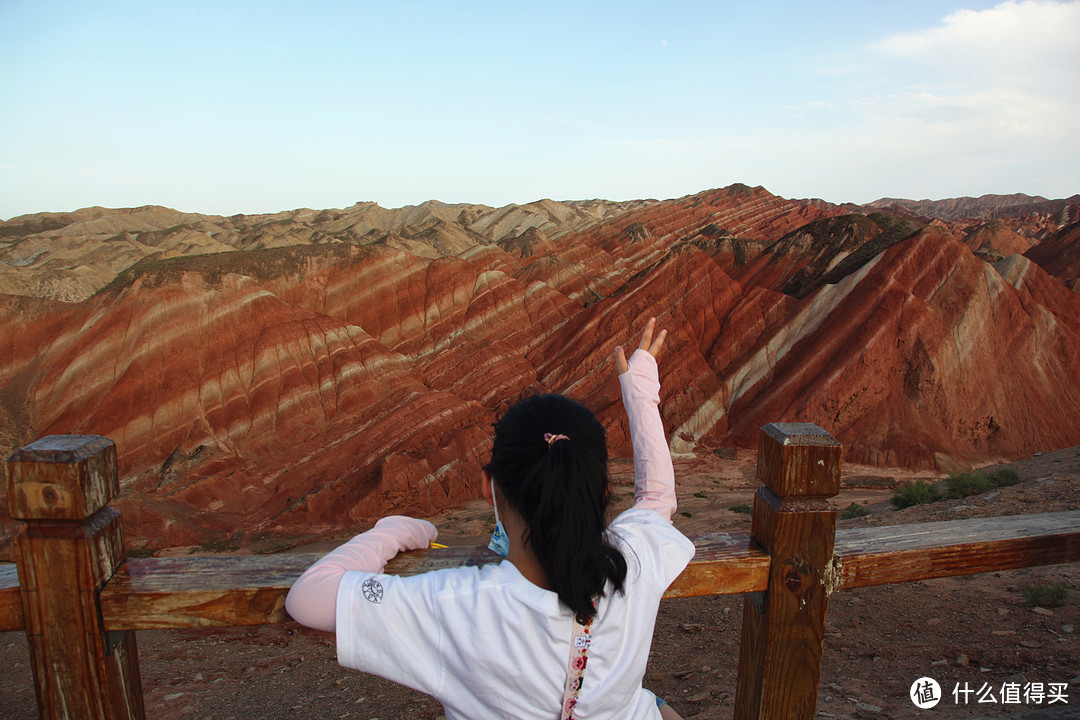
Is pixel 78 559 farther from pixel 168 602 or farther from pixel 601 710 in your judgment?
pixel 601 710

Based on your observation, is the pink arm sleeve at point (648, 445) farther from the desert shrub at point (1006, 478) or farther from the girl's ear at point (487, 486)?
the desert shrub at point (1006, 478)

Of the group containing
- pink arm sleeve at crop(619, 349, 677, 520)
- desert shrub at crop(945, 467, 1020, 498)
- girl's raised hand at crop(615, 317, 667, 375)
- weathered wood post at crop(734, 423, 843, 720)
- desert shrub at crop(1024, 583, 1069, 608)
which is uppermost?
girl's raised hand at crop(615, 317, 667, 375)

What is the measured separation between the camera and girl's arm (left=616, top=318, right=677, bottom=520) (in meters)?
1.82

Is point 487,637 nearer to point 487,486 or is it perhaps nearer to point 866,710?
point 487,486

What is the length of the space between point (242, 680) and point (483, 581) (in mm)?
5534

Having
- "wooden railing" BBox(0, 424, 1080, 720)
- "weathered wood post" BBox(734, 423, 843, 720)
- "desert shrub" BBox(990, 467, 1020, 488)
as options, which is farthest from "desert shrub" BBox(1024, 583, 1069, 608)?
"desert shrub" BBox(990, 467, 1020, 488)

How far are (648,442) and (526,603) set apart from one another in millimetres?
650

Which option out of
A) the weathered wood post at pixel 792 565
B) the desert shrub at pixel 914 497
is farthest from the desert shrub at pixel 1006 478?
the weathered wood post at pixel 792 565

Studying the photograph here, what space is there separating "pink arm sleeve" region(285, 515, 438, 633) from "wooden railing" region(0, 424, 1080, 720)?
10 centimetres

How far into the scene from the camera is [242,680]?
18.7 ft

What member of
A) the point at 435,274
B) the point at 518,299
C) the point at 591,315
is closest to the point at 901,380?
the point at 591,315

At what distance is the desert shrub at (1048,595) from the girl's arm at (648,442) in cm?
523

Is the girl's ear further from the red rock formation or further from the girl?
the red rock formation

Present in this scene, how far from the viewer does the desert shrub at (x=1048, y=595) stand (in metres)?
5.19
